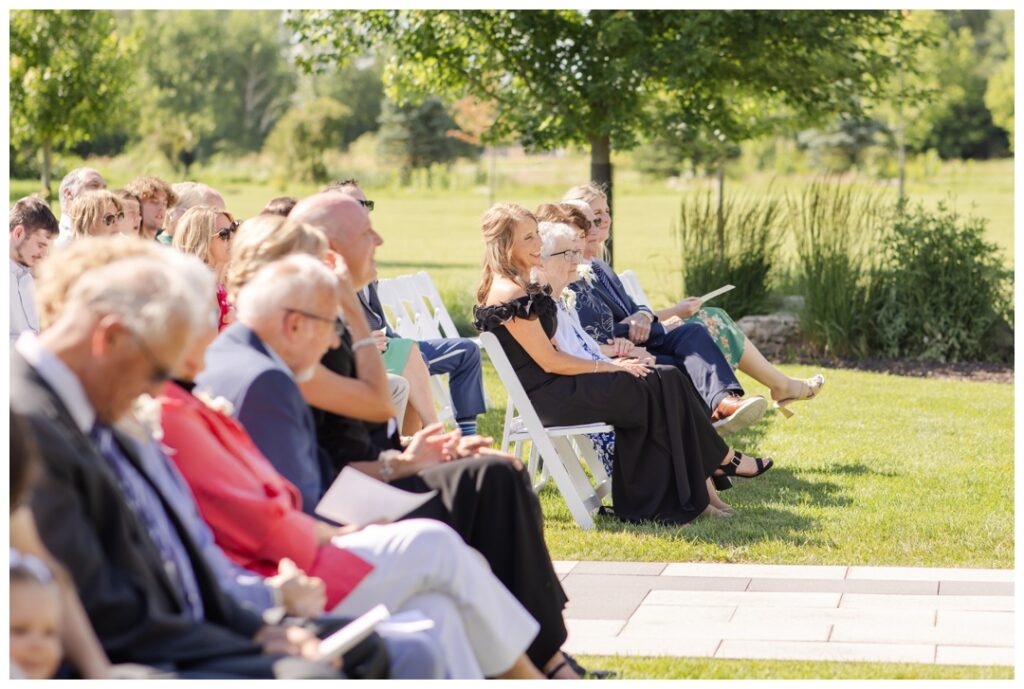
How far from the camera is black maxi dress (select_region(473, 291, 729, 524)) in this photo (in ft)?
20.6

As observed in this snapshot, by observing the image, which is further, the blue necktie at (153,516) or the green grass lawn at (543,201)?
the green grass lawn at (543,201)

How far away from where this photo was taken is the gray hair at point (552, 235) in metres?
6.58

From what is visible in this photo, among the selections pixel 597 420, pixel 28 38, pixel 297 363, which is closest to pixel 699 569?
pixel 597 420

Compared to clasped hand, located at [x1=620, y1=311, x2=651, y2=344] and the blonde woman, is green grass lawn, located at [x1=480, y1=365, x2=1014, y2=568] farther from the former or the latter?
clasped hand, located at [x1=620, y1=311, x2=651, y2=344]

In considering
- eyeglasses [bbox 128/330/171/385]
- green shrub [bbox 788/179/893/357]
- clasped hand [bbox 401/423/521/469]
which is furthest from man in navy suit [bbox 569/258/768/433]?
eyeglasses [bbox 128/330/171/385]

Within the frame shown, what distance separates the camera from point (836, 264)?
11.9m

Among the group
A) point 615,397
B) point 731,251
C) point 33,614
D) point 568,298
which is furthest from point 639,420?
point 731,251

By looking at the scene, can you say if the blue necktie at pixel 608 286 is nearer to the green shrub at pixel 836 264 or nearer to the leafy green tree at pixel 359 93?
the green shrub at pixel 836 264

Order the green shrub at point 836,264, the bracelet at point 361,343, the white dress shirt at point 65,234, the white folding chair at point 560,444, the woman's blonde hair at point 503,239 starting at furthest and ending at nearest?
1. the green shrub at point 836,264
2. the white dress shirt at point 65,234
3. the woman's blonde hair at point 503,239
4. the white folding chair at point 560,444
5. the bracelet at point 361,343

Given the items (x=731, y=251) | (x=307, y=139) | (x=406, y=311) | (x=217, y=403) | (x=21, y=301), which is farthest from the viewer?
(x=307, y=139)

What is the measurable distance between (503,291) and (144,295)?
12.1 ft

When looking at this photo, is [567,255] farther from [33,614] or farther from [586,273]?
[33,614]

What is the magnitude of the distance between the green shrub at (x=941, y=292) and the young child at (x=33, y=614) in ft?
34.1

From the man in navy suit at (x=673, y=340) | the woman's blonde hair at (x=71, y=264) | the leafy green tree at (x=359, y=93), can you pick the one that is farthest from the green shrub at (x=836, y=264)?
the leafy green tree at (x=359, y=93)
